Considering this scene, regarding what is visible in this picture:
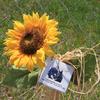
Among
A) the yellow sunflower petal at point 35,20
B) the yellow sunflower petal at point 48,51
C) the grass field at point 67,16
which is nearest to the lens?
the yellow sunflower petal at point 48,51

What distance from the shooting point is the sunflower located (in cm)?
167

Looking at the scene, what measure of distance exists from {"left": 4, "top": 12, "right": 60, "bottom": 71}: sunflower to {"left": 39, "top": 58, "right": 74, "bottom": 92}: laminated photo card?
4.0 inches

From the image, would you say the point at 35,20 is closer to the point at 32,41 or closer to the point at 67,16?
the point at 32,41

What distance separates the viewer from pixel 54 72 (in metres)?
1.81

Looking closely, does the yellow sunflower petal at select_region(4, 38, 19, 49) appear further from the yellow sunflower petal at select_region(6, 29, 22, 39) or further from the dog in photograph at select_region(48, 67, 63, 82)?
the dog in photograph at select_region(48, 67, 63, 82)

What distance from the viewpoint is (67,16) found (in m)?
4.11

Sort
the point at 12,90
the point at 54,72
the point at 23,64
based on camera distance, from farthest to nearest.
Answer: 1. the point at 12,90
2. the point at 54,72
3. the point at 23,64

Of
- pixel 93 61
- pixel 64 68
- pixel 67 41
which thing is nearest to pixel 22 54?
pixel 64 68

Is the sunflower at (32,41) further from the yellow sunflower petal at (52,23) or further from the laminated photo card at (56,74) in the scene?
the laminated photo card at (56,74)

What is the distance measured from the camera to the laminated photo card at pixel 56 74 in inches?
70.8

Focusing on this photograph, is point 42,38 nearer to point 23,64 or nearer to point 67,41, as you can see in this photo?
point 23,64

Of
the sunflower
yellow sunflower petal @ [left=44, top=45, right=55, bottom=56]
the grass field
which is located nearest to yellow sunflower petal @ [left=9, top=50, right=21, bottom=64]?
the sunflower

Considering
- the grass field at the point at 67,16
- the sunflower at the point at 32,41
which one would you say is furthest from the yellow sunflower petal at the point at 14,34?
the grass field at the point at 67,16

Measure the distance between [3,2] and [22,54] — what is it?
2632mm
